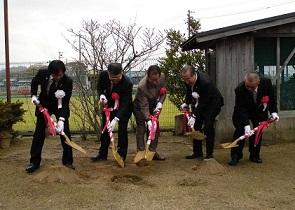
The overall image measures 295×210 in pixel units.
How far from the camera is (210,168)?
6.59 m

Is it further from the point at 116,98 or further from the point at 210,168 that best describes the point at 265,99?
the point at 116,98

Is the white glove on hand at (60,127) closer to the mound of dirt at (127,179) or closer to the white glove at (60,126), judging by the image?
the white glove at (60,126)

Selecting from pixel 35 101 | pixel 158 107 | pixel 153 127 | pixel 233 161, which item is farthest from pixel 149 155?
pixel 35 101

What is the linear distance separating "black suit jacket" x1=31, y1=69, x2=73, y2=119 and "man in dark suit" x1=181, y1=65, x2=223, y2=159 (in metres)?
1.67

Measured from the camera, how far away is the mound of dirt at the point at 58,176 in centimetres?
595

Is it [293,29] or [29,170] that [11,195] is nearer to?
[29,170]

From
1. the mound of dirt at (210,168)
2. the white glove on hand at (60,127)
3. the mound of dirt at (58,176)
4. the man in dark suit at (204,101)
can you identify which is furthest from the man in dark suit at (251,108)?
the white glove on hand at (60,127)

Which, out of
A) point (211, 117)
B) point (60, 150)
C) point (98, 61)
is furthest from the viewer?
point (98, 61)

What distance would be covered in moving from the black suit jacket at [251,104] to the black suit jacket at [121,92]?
1.60 meters

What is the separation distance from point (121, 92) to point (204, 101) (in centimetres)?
123

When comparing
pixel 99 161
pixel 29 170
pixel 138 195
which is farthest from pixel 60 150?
pixel 138 195

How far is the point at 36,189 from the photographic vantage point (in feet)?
18.5

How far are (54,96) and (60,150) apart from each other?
242 cm

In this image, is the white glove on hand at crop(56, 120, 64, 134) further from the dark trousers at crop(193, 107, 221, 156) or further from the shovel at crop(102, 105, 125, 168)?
the dark trousers at crop(193, 107, 221, 156)
